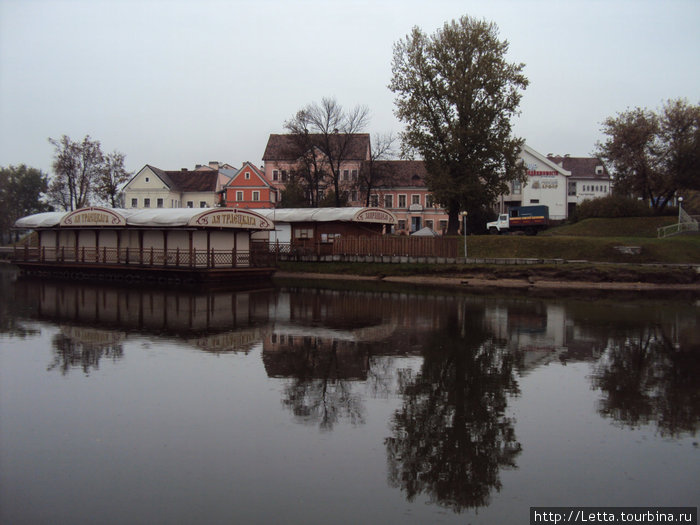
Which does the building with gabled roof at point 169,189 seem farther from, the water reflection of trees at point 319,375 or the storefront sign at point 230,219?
the water reflection of trees at point 319,375

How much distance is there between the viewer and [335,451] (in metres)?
7.43

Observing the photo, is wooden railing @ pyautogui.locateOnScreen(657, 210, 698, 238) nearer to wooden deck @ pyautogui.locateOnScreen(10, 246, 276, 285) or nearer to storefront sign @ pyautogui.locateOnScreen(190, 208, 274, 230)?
storefront sign @ pyautogui.locateOnScreen(190, 208, 274, 230)

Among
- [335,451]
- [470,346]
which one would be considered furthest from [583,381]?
[335,451]

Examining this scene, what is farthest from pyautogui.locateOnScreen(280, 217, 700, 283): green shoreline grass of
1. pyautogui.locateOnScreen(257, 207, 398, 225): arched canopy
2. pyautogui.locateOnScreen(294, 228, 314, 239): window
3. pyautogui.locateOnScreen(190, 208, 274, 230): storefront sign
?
pyautogui.locateOnScreen(190, 208, 274, 230): storefront sign

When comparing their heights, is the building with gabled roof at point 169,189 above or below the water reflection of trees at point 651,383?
above

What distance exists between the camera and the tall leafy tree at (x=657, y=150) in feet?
145

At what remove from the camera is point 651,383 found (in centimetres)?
1094

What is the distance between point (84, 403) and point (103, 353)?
3.95 m

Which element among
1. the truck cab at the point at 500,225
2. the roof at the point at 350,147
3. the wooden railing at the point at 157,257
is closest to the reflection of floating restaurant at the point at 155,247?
the wooden railing at the point at 157,257

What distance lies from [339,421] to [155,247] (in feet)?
94.1

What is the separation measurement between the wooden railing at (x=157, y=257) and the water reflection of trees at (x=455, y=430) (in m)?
21.5

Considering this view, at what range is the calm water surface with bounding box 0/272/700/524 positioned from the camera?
621cm

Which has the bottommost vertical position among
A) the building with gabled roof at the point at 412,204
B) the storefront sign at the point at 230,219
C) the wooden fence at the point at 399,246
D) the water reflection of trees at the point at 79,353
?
the water reflection of trees at the point at 79,353

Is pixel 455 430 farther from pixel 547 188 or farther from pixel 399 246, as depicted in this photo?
pixel 547 188
